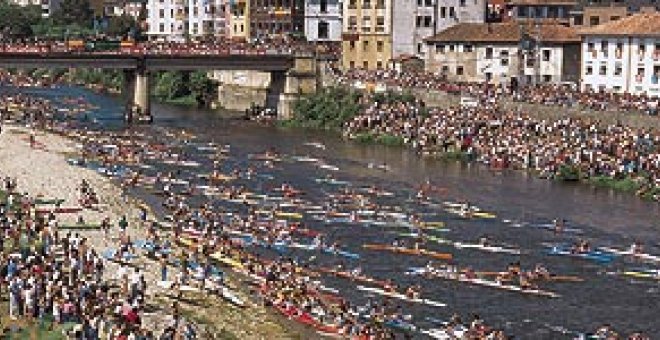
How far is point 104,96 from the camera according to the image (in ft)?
436

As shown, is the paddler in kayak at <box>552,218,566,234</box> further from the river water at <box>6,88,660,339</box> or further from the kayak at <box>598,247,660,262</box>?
the kayak at <box>598,247,660,262</box>

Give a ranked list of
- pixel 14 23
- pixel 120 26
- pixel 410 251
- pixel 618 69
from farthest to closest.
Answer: pixel 14 23 < pixel 120 26 < pixel 618 69 < pixel 410 251

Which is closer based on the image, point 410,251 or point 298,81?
point 410,251

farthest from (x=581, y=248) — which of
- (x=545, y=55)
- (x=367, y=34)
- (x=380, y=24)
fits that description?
(x=367, y=34)

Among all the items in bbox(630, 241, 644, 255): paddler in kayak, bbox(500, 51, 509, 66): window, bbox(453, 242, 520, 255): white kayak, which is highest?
bbox(500, 51, 509, 66): window

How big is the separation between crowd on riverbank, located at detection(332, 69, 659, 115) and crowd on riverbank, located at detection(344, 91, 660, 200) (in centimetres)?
155

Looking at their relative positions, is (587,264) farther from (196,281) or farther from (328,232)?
(196,281)

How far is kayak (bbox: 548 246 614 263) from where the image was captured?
54219 mm

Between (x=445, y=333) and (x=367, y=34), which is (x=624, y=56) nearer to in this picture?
(x=367, y=34)

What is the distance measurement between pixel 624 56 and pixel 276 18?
55840 mm

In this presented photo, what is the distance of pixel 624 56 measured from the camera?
292 ft

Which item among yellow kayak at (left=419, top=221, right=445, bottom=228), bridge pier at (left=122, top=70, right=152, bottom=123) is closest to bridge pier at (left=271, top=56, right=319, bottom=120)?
bridge pier at (left=122, top=70, right=152, bottom=123)

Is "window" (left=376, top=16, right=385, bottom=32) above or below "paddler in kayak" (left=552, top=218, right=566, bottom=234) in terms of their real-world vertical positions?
above

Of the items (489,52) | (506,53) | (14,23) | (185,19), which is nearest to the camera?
(506,53)
